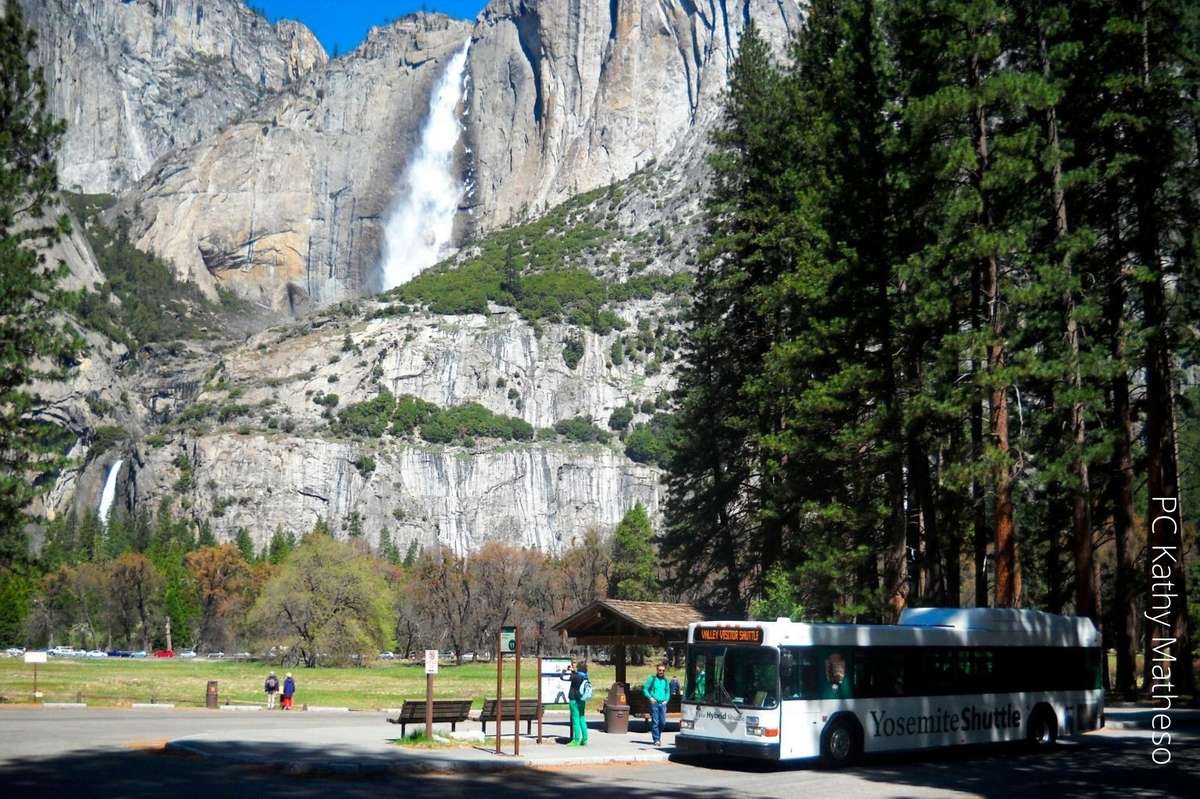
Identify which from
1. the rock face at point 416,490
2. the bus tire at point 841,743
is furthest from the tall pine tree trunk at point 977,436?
the rock face at point 416,490

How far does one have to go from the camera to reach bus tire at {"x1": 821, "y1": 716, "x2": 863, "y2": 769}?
22.6 meters

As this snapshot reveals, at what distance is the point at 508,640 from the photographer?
904 inches

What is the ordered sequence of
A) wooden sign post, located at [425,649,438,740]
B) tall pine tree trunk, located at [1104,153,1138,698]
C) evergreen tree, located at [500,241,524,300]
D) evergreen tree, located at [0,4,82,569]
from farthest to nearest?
evergreen tree, located at [500,241,524,300], evergreen tree, located at [0,4,82,569], tall pine tree trunk, located at [1104,153,1138,698], wooden sign post, located at [425,649,438,740]

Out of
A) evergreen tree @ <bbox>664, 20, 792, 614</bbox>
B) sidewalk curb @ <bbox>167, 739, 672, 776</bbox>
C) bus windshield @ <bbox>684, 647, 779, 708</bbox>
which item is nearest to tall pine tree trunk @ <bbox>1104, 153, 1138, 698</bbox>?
evergreen tree @ <bbox>664, 20, 792, 614</bbox>

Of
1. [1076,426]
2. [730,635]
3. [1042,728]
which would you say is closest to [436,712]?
[730,635]

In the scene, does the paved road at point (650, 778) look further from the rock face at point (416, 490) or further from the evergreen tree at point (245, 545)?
the rock face at point (416, 490)

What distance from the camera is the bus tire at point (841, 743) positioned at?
22609 mm

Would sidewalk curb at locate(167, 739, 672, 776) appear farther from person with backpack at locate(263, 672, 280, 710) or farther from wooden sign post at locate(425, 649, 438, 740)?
person with backpack at locate(263, 672, 280, 710)

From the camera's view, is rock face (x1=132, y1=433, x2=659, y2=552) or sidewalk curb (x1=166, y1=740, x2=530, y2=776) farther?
rock face (x1=132, y1=433, x2=659, y2=552)

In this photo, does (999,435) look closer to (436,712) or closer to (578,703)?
(578,703)

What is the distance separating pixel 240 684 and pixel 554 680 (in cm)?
2808

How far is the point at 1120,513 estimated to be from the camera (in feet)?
108

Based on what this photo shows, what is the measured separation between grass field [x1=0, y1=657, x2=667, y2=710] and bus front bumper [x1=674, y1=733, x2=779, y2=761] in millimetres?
17746

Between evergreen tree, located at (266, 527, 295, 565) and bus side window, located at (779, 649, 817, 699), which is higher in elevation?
evergreen tree, located at (266, 527, 295, 565)
